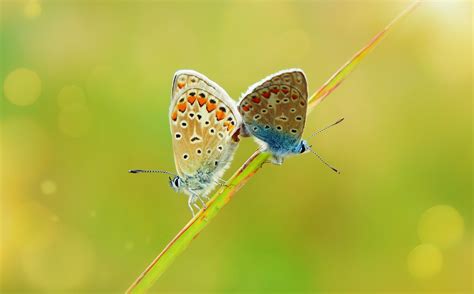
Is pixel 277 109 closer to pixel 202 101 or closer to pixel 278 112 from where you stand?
pixel 278 112

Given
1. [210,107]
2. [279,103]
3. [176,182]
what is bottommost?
[176,182]

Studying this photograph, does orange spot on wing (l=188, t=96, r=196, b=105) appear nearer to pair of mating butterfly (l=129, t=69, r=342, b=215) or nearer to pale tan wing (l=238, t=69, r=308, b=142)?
pair of mating butterfly (l=129, t=69, r=342, b=215)

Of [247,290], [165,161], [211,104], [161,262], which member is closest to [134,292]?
[161,262]
